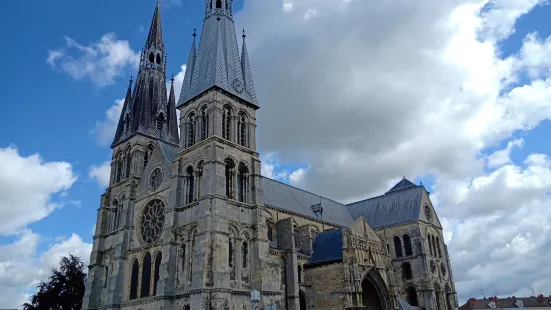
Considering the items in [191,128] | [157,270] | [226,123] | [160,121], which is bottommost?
[157,270]

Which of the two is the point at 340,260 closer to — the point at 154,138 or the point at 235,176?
the point at 235,176

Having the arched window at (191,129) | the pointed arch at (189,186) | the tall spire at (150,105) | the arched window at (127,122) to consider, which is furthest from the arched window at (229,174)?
the arched window at (127,122)

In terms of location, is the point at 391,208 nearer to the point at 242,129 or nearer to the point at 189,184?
the point at 242,129

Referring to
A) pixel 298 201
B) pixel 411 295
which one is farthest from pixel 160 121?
pixel 411 295

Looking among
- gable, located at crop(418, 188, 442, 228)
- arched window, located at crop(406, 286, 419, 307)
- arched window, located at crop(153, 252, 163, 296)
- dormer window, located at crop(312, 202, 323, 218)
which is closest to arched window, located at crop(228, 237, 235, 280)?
arched window, located at crop(153, 252, 163, 296)

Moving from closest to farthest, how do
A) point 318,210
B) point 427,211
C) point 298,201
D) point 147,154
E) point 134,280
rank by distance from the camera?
point 134,280 → point 147,154 → point 298,201 → point 318,210 → point 427,211

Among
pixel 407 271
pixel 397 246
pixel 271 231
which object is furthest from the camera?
pixel 397 246

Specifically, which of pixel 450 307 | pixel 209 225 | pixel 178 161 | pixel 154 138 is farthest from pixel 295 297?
pixel 450 307

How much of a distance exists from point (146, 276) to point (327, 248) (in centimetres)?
1407

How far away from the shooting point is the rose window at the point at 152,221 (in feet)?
115

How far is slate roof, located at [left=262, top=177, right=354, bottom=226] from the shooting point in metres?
42.5

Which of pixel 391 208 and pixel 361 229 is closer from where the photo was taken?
pixel 361 229

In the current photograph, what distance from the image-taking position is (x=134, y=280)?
116 ft

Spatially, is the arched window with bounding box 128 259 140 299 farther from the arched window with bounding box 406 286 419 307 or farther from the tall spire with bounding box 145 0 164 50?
the arched window with bounding box 406 286 419 307
